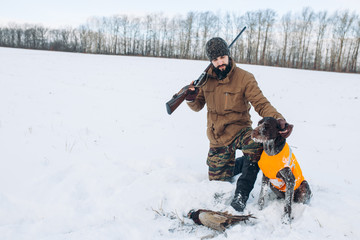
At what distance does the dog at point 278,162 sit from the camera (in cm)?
246

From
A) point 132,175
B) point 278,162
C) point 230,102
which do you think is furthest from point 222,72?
point 132,175

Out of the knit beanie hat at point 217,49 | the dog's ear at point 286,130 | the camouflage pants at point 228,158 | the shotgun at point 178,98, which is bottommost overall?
the camouflage pants at point 228,158

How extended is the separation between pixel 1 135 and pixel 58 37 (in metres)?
70.5

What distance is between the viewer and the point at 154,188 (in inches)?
130

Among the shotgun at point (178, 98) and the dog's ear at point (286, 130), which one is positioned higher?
the shotgun at point (178, 98)

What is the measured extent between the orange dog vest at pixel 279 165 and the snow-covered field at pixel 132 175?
321 mm

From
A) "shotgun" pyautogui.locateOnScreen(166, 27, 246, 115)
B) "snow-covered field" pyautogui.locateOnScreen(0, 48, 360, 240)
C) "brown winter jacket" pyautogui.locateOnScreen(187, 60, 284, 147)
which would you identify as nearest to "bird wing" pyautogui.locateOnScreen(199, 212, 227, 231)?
"snow-covered field" pyautogui.locateOnScreen(0, 48, 360, 240)

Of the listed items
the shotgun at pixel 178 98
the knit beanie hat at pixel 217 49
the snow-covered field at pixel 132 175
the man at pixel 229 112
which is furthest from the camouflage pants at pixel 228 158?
the knit beanie hat at pixel 217 49

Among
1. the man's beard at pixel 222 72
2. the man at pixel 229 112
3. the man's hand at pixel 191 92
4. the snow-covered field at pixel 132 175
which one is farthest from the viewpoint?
the man's hand at pixel 191 92

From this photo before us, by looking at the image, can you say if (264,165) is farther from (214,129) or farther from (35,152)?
(35,152)

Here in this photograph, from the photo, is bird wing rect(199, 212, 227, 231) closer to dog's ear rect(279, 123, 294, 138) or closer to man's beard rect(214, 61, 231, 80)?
dog's ear rect(279, 123, 294, 138)

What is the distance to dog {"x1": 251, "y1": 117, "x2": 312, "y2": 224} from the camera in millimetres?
2459

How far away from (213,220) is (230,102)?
4.85 ft

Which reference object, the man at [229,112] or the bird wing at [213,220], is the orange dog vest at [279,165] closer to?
the man at [229,112]
